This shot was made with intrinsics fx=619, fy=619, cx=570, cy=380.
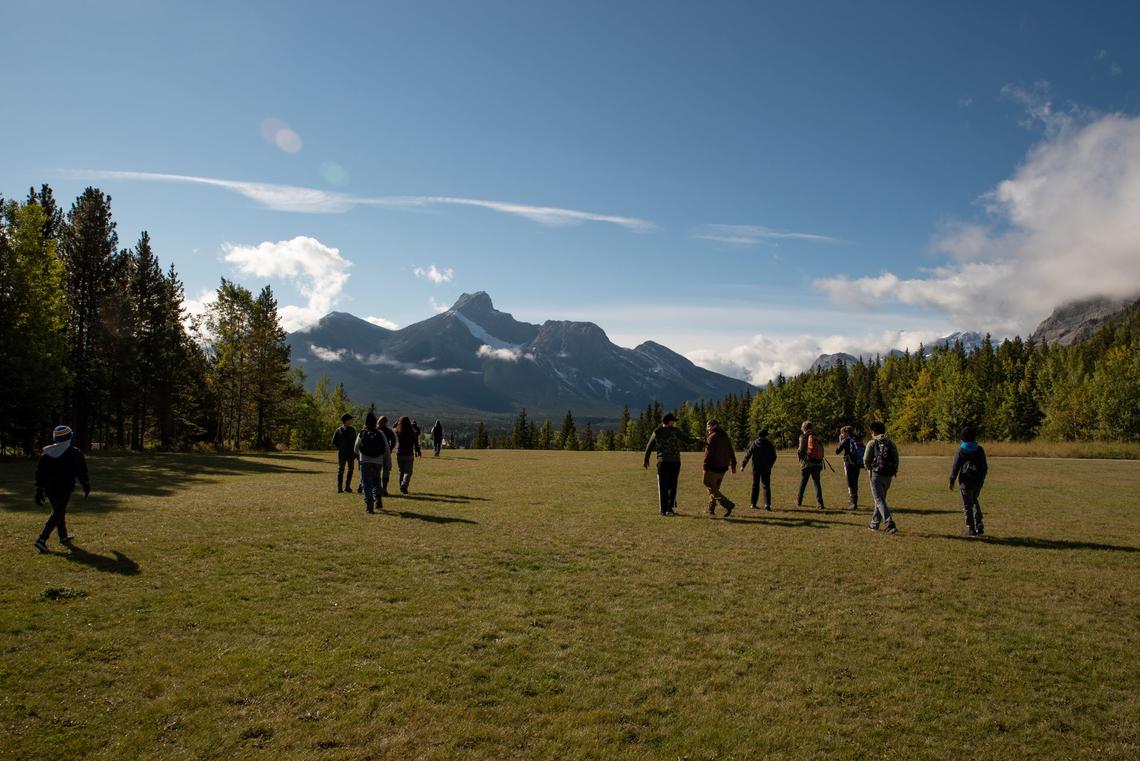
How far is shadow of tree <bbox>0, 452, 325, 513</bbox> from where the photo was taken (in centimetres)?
1719

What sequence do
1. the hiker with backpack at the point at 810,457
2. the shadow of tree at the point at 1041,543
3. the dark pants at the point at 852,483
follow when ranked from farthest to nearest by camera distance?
the hiker with backpack at the point at 810,457 → the dark pants at the point at 852,483 → the shadow of tree at the point at 1041,543

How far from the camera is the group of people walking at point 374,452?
56.3ft

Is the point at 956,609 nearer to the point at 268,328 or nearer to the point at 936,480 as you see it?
the point at 936,480

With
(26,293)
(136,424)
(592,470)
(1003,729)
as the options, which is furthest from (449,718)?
(136,424)

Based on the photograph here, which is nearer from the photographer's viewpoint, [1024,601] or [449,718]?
[449,718]

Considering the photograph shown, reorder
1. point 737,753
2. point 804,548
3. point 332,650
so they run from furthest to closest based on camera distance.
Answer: point 804,548 < point 332,650 < point 737,753

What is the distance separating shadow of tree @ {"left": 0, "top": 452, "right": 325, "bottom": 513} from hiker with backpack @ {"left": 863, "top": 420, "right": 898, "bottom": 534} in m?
19.5

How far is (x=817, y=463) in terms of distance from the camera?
2014 cm

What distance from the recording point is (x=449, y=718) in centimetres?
584

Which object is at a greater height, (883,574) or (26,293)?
(26,293)

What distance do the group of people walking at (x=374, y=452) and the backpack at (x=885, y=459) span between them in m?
13.0

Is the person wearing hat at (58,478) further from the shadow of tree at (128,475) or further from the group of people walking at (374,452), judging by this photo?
the group of people walking at (374,452)

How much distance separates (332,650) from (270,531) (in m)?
7.66

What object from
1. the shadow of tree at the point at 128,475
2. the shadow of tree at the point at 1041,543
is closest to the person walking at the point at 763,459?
the shadow of tree at the point at 1041,543
